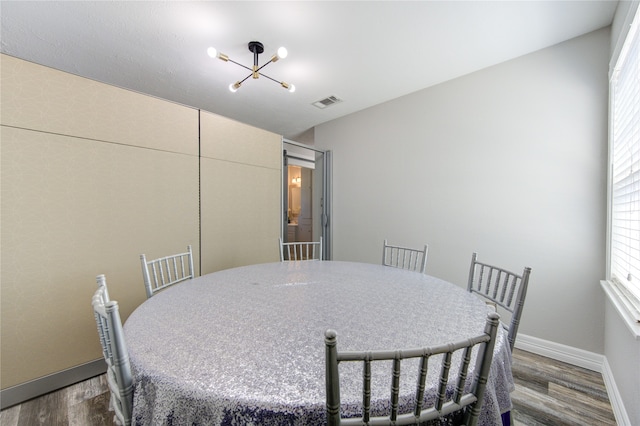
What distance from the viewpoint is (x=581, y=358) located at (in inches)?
83.8

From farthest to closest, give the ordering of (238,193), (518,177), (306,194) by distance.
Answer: (306,194) → (238,193) → (518,177)

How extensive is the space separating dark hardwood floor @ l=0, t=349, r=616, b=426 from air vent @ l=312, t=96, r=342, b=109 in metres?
3.27

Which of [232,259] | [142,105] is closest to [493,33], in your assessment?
[142,105]

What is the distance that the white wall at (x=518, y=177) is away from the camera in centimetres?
215

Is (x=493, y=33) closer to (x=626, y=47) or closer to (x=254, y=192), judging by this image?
(x=626, y=47)

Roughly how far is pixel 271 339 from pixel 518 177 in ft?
8.82

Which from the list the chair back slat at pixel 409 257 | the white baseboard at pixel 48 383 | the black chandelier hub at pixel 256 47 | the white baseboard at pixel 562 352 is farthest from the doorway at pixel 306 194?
the white baseboard at pixel 562 352

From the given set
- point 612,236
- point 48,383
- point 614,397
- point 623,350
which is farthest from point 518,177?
point 48,383

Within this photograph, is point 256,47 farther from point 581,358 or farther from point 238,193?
point 581,358

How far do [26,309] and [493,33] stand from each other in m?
3.96

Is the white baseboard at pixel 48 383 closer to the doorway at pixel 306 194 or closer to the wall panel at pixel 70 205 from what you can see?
the wall panel at pixel 70 205

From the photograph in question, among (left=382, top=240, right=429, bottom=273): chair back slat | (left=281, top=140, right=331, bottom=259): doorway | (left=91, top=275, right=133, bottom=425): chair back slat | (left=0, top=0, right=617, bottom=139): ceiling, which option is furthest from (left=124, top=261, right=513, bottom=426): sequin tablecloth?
(left=281, top=140, right=331, bottom=259): doorway

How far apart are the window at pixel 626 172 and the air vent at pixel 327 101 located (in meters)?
2.46

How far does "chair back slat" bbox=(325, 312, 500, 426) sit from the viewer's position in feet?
1.67
